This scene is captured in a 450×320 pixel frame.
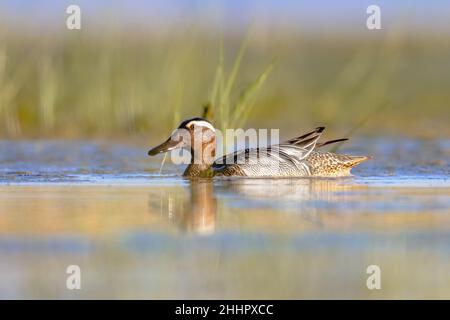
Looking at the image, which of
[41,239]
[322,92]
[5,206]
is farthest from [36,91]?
[41,239]

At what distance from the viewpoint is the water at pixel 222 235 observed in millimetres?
5191

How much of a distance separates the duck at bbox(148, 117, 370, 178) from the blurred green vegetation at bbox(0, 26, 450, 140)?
0.95 feet

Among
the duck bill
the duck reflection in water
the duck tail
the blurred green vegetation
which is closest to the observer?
the duck reflection in water

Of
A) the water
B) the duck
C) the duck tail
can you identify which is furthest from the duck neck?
the duck tail

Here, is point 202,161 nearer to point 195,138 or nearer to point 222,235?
point 195,138

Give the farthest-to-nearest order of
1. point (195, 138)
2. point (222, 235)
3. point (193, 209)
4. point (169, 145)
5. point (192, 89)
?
point (192, 89), point (195, 138), point (169, 145), point (193, 209), point (222, 235)

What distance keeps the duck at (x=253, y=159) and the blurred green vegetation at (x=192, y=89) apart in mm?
290

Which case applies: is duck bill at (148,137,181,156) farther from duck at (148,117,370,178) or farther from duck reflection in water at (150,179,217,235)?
duck reflection in water at (150,179,217,235)

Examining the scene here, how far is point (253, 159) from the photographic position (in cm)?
1001

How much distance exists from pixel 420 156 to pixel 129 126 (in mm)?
3498

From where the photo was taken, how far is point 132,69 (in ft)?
44.2

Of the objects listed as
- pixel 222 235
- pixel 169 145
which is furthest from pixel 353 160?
pixel 222 235

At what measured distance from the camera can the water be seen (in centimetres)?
519

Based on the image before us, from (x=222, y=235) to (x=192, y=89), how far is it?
6434 millimetres
